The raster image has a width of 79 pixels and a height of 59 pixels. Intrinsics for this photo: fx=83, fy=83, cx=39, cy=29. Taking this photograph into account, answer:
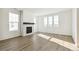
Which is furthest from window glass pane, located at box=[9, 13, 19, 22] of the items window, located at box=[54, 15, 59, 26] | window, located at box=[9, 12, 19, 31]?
window, located at box=[54, 15, 59, 26]

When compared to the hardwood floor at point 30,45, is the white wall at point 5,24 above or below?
above

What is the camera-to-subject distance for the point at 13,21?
6.75 m

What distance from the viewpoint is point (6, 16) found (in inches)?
226

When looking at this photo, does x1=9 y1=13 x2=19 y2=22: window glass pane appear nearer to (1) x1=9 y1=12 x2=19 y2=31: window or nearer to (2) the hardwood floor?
(1) x1=9 y1=12 x2=19 y2=31: window

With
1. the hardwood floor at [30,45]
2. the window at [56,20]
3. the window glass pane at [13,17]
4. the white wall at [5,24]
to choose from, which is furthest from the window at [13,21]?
the window at [56,20]

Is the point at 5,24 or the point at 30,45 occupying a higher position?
the point at 5,24

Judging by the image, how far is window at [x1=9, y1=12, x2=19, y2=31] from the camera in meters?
6.35

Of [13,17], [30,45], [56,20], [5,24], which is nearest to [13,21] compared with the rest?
[13,17]

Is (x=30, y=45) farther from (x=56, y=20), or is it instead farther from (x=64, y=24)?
(x=56, y=20)

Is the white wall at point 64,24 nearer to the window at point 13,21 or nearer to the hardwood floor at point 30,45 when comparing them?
the hardwood floor at point 30,45

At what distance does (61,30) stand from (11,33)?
4.90m

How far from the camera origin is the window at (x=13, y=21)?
6.35m

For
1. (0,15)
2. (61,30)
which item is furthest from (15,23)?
(61,30)
